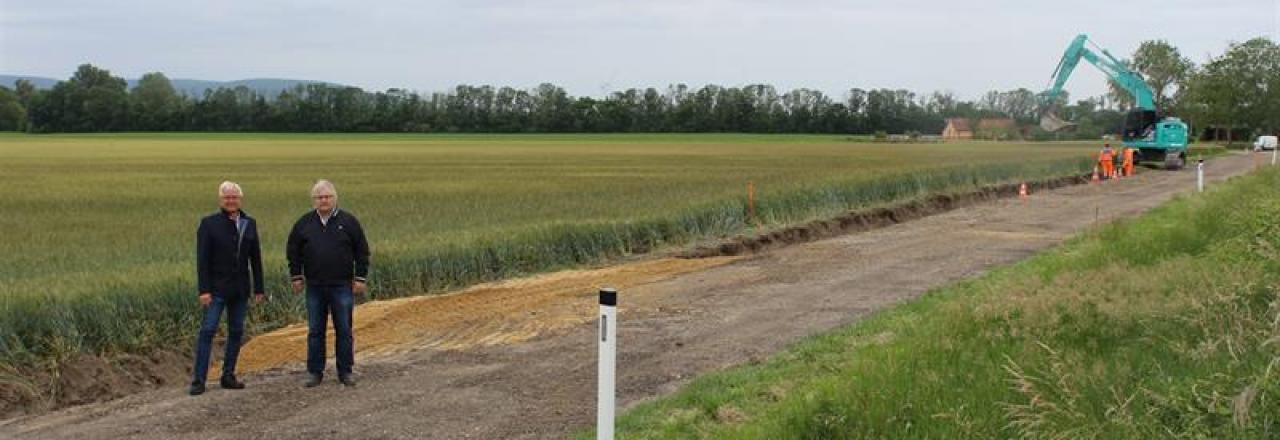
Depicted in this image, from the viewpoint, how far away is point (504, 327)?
11.6m

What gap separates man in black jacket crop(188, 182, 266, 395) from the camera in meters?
8.74

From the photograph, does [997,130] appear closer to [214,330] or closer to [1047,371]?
[214,330]

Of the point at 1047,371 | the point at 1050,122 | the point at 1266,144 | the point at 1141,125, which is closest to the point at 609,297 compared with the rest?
the point at 1047,371

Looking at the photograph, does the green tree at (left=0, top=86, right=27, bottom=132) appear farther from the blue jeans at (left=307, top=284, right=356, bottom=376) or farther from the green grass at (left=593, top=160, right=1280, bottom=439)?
the green grass at (left=593, top=160, right=1280, bottom=439)

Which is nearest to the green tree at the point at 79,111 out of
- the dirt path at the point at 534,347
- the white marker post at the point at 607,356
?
the dirt path at the point at 534,347

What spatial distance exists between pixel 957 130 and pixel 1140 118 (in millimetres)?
26676

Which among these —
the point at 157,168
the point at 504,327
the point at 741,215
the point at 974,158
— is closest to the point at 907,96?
the point at 974,158

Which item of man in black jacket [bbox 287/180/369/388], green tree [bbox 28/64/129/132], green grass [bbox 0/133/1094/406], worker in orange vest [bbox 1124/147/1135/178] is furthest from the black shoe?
green tree [bbox 28/64/129/132]

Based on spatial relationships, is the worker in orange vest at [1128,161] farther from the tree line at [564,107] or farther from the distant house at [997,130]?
the tree line at [564,107]

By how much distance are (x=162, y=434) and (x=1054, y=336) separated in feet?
20.1

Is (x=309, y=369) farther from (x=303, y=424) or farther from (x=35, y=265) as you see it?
(x=35, y=265)

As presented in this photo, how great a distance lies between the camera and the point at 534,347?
1058cm

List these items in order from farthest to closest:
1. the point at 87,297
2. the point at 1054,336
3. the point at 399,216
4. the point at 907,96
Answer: the point at 907,96, the point at 399,216, the point at 87,297, the point at 1054,336

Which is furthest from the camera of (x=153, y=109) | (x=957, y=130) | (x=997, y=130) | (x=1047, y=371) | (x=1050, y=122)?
(x=153, y=109)
